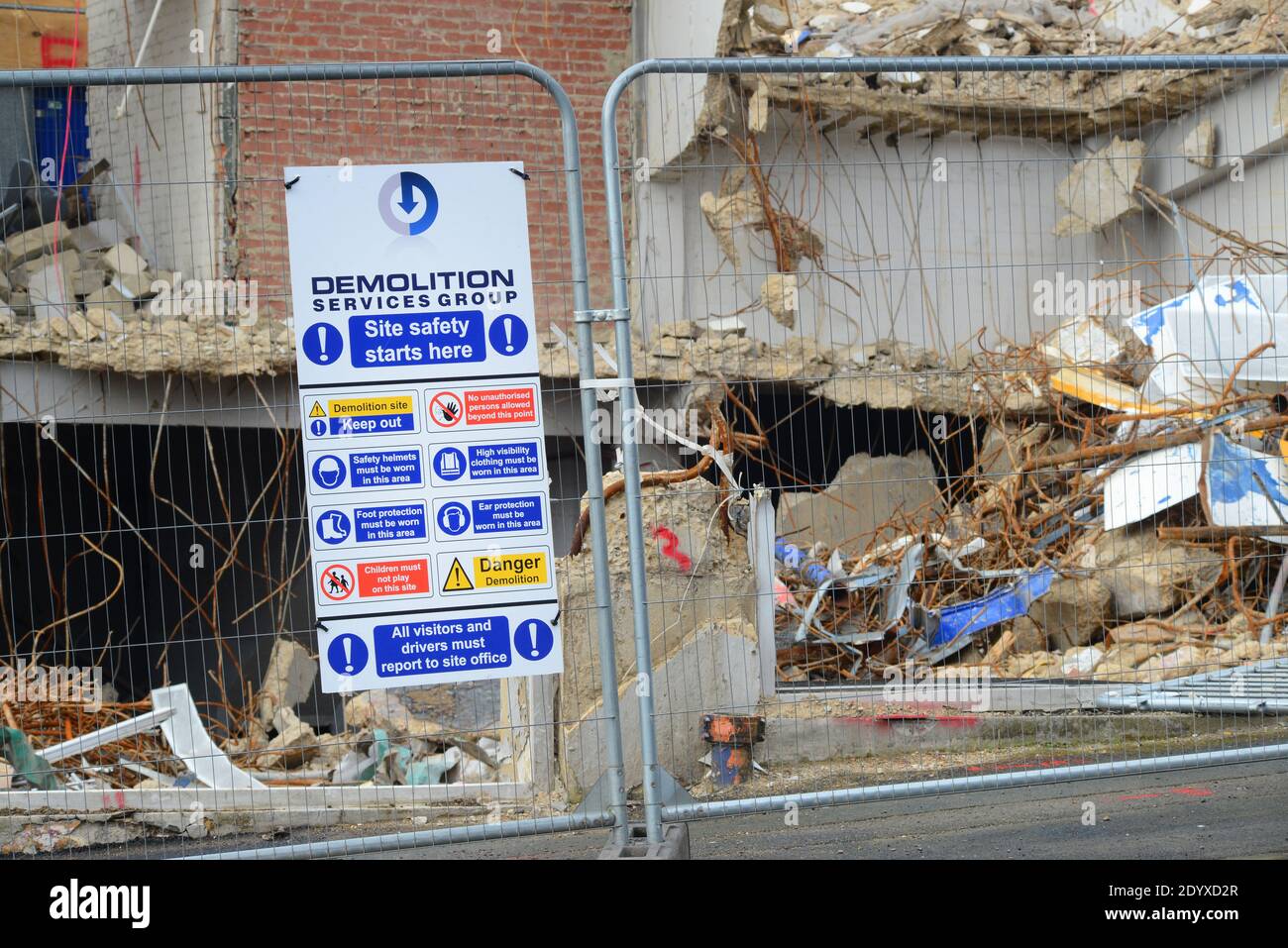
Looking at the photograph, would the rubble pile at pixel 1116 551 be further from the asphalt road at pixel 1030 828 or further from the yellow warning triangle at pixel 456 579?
the yellow warning triangle at pixel 456 579

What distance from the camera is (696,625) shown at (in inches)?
233

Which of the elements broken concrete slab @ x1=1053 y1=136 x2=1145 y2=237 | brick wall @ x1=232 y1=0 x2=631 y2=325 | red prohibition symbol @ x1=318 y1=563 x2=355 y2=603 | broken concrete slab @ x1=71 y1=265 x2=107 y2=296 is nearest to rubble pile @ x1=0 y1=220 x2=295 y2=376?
broken concrete slab @ x1=71 y1=265 x2=107 y2=296

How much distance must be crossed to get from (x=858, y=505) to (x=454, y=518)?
3751 mm

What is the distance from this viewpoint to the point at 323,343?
4.21 metres

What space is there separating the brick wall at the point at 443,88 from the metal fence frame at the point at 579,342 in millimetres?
5293

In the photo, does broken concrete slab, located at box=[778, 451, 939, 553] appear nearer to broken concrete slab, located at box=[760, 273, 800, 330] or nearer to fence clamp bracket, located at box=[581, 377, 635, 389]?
broken concrete slab, located at box=[760, 273, 800, 330]

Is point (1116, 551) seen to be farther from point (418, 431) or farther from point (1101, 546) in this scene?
point (418, 431)

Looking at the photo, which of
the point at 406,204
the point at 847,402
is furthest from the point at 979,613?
the point at 406,204

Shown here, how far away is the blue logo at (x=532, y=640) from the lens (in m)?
4.26

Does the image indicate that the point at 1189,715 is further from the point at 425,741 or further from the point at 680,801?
the point at 425,741

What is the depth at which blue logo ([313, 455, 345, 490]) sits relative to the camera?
4.19 metres

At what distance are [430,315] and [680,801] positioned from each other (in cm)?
189

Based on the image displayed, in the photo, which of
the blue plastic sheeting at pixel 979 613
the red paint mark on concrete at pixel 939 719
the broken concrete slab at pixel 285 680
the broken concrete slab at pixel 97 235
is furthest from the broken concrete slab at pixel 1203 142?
the broken concrete slab at pixel 97 235

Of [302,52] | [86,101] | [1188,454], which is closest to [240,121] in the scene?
[302,52]
